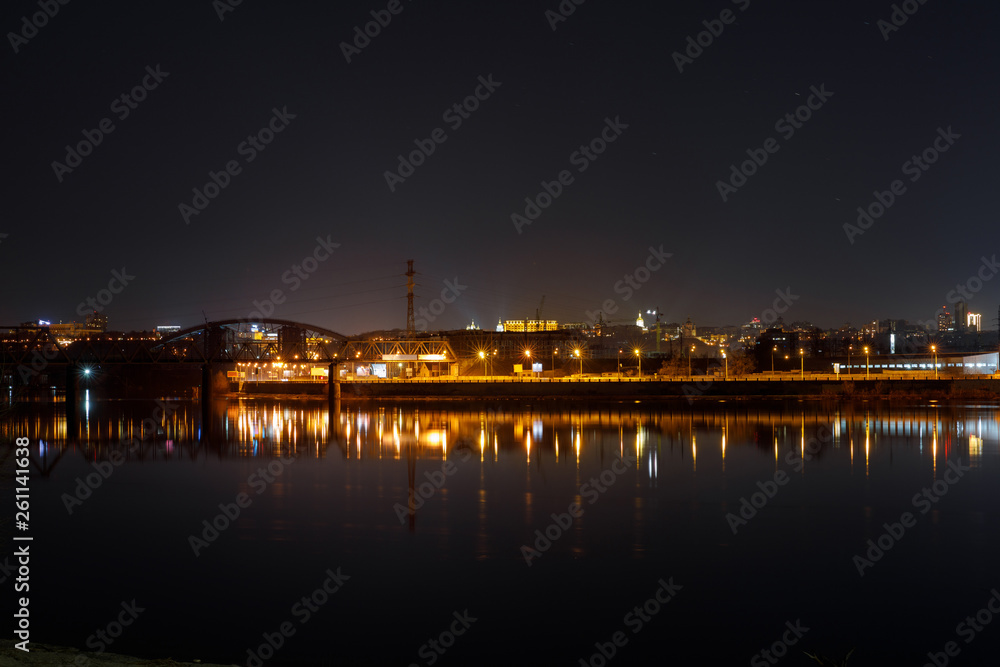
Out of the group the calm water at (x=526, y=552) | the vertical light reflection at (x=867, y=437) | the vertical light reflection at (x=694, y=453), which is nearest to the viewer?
the calm water at (x=526, y=552)

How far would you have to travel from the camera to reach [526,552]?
19016 millimetres

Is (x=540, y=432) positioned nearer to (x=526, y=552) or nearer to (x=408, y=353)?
(x=526, y=552)

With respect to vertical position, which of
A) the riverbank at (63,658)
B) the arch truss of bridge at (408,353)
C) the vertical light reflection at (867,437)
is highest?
the arch truss of bridge at (408,353)

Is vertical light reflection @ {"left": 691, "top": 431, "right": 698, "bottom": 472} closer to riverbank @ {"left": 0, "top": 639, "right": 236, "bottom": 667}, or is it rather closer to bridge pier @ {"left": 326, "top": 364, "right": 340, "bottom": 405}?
riverbank @ {"left": 0, "top": 639, "right": 236, "bottom": 667}

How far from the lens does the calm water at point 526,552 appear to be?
13.8m

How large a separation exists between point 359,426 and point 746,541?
37.3 m

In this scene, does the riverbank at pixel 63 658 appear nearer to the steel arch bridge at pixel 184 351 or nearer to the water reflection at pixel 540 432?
the water reflection at pixel 540 432

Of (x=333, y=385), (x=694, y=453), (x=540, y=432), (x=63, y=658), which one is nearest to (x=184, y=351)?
(x=333, y=385)

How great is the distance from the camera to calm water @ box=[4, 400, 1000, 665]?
13844 mm

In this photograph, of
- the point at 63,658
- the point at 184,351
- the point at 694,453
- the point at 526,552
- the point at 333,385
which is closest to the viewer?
the point at 63,658

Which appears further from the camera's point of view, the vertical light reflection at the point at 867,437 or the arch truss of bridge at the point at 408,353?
the arch truss of bridge at the point at 408,353

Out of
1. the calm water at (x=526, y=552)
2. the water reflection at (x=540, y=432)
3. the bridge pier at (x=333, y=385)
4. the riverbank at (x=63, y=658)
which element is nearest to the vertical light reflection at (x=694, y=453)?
the water reflection at (x=540, y=432)

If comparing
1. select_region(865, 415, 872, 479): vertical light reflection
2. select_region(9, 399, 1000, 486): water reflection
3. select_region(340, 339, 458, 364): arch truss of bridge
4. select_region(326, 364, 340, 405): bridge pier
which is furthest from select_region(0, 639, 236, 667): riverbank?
select_region(340, 339, 458, 364): arch truss of bridge

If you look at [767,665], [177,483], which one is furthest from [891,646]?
[177,483]
